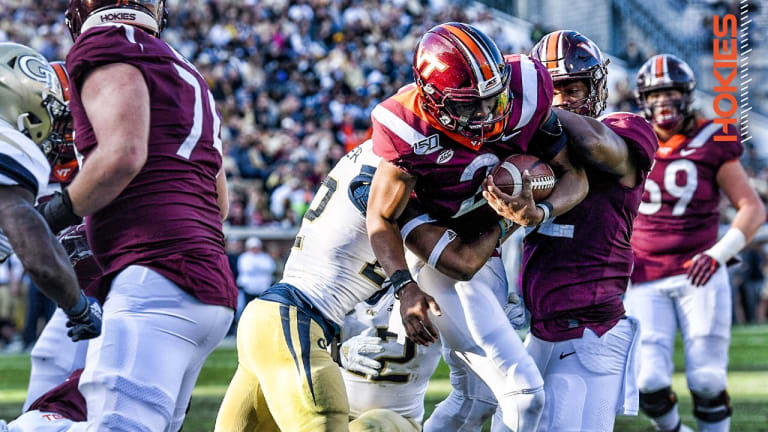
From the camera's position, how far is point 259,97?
16.5m

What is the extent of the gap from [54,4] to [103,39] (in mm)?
17057

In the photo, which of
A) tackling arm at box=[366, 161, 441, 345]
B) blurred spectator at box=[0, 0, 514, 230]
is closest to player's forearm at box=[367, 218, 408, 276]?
tackling arm at box=[366, 161, 441, 345]

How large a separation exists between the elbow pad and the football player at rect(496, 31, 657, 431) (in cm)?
7

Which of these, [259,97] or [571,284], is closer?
[571,284]

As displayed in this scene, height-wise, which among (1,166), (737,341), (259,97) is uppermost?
(1,166)

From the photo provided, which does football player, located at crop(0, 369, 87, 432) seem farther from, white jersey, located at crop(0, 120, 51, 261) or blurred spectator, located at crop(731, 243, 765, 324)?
blurred spectator, located at crop(731, 243, 765, 324)

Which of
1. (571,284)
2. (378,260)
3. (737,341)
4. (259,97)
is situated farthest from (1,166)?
(259,97)

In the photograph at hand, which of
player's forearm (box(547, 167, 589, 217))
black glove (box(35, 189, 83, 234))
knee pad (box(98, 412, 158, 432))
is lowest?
knee pad (box(98, 412, 158, 432))

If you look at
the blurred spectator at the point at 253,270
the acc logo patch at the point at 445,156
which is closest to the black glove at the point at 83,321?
the acc logo patch at the point at 445,156

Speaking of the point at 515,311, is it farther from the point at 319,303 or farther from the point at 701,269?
the point at 701,269

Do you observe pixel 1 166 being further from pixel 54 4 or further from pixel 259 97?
pixel 54 4

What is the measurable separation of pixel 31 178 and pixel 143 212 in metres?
0.32

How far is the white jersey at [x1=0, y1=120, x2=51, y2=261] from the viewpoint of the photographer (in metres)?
2.50

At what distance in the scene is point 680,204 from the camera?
550cm
